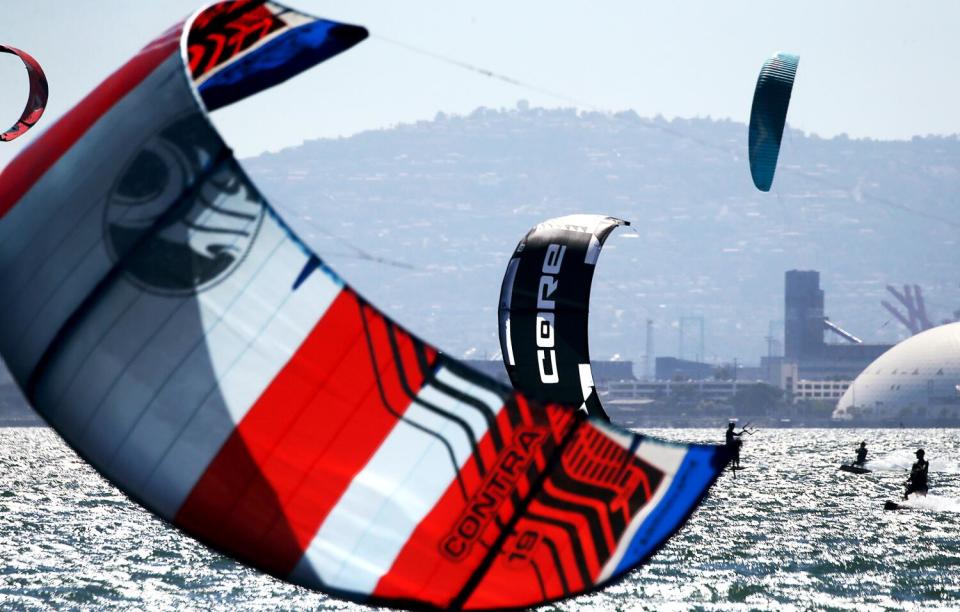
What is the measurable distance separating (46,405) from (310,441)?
1.35 metres

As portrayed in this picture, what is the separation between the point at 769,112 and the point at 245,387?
2608 centimetres

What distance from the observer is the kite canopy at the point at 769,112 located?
1267 inches

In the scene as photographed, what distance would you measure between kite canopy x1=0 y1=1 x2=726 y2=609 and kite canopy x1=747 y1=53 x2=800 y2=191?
2417 cm

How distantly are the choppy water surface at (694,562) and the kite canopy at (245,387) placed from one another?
44.6 feet

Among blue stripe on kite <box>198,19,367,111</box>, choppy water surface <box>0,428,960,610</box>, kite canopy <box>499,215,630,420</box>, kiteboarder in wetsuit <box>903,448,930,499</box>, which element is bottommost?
choppy water surface <box>0,428,960,610</box>

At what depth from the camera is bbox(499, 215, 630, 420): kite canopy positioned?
79.5 feet

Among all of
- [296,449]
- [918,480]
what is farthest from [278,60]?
[918,480]

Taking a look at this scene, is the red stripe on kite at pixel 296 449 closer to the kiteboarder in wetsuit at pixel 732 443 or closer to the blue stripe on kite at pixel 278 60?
the blue stripe on kite at pixel 278 60

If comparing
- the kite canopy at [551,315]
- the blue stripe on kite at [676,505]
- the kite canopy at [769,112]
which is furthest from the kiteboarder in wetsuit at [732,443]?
the kite canopy at [769,112]

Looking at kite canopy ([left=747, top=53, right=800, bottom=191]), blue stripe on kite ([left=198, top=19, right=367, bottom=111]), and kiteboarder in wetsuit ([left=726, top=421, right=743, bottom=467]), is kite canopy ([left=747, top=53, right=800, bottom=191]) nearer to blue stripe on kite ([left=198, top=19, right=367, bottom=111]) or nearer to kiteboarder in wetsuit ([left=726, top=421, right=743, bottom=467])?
kiteboarder in wetsuit ([left=726, top=421, right=743, bottom=467])

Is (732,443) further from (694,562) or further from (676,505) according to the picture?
(694,562)

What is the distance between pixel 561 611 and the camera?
Answer: 68.3 ft

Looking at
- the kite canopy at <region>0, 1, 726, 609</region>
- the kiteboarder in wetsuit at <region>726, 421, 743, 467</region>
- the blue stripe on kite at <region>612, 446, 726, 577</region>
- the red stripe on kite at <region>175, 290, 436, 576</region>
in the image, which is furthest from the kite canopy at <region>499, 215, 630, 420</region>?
the red stripe on kite at <region>175, 290, 436, 576</region>

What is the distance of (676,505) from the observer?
848 cm
